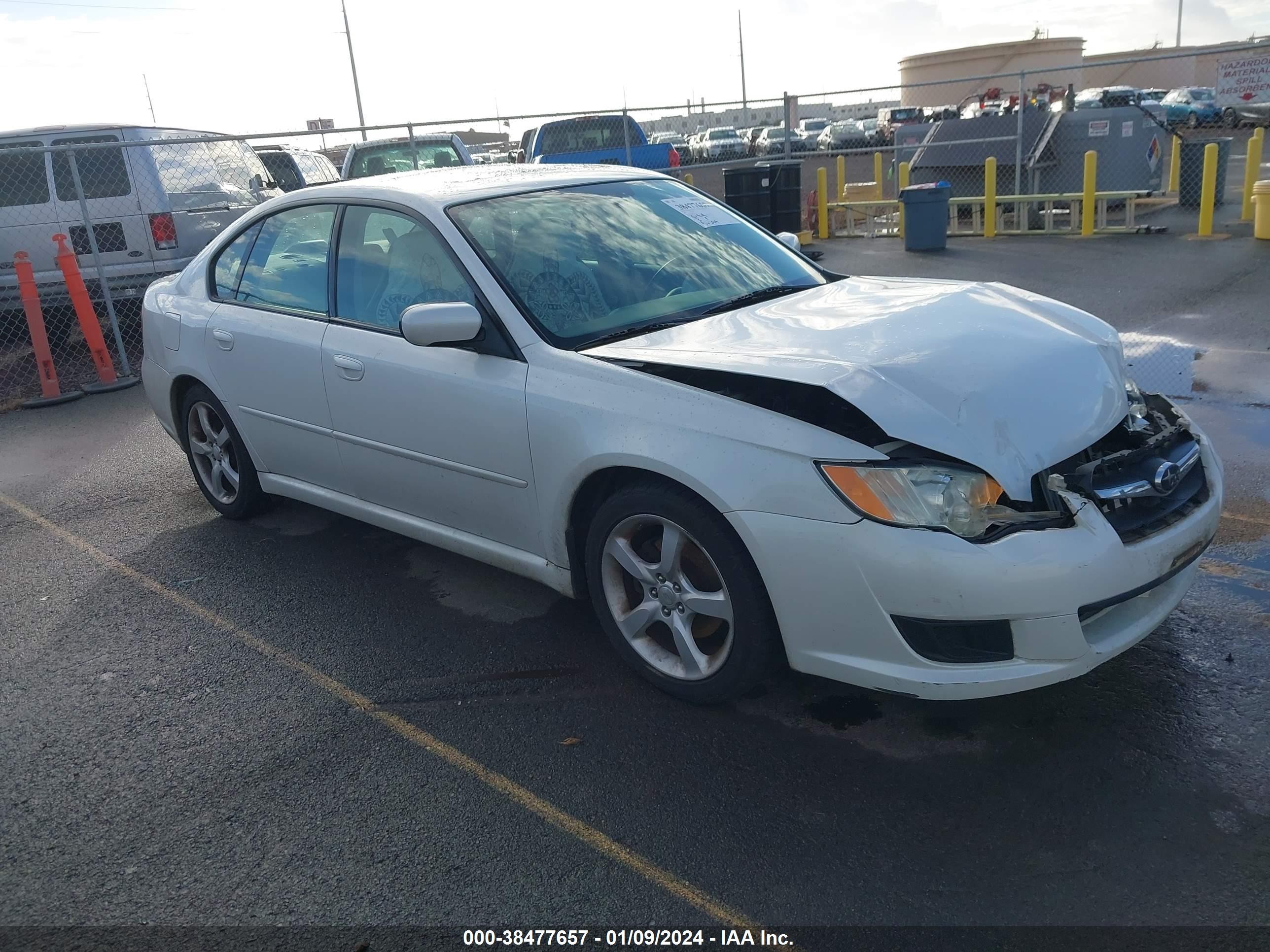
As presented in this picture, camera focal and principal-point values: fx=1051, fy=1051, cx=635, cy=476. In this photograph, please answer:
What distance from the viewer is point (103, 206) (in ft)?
32.3

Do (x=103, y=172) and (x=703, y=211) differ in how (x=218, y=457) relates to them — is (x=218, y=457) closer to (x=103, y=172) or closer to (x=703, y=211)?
(x=703, y=211)

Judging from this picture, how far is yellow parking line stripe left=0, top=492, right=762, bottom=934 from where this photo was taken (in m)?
2.61

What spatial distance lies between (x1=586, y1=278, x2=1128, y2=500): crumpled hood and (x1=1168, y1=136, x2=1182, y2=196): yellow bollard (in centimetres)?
1552

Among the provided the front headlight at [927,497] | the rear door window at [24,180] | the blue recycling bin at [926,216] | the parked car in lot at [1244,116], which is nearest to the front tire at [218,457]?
the front headlight at [927,497]

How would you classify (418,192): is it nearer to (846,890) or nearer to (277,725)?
(277,725)

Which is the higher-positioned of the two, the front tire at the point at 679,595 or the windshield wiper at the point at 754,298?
the windshield wiper at the point at 754,298

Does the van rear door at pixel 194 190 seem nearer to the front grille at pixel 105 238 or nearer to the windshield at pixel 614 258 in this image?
the front grille at pixel 105 238

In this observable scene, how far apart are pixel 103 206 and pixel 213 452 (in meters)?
5.74

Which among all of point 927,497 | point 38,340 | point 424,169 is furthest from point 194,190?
point 927,497

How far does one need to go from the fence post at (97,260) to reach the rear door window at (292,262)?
5101mm

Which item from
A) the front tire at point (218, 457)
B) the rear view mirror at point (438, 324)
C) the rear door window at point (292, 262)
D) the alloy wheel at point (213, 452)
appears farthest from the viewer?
the alloy wheel at point (213, 452)

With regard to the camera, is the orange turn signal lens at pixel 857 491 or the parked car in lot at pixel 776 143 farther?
→ the parked car in lot at pixel 776 143

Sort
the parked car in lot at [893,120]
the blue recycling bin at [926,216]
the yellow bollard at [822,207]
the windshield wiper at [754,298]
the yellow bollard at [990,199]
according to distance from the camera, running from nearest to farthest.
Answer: the windshield wiper at [754,298] < the blue recycling bin at [926,216] < the yellow bollard at [990,199] < the yellow bollard at [822,207] < the parked car in lot at [893,120]

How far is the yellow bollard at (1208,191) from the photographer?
12992mm
